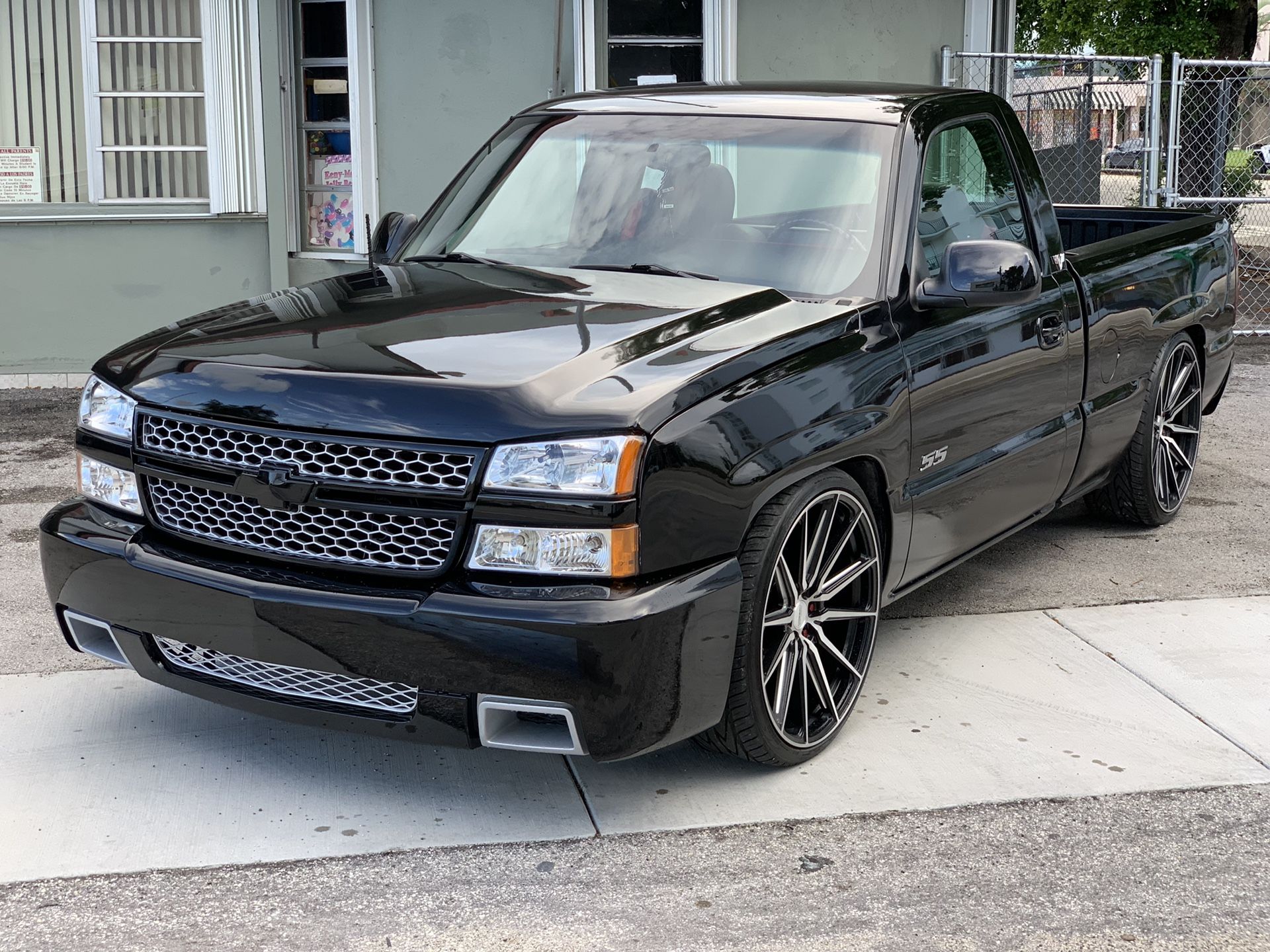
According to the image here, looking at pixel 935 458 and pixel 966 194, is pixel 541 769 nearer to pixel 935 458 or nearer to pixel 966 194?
pixel 935 458

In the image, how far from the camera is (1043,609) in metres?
5.38

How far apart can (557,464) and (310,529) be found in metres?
0.63

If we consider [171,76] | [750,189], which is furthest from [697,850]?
[171,76]

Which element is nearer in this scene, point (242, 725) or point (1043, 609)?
point (242, 725)

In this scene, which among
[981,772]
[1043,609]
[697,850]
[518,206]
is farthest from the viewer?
[1043,609]

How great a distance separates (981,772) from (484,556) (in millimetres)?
1567

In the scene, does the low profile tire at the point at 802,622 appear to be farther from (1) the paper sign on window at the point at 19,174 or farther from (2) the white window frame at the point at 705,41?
(1) the paper sign on window at the point at 19,174

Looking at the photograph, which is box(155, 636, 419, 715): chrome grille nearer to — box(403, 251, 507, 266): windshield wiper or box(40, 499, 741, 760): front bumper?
box(40, 499, 741, 760): front bumper

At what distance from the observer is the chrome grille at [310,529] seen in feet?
10.9

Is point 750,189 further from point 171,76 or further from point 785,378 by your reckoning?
point 171,76

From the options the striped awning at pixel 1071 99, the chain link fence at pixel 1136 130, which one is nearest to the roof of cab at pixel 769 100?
the chain link fence at pixel 1136 130

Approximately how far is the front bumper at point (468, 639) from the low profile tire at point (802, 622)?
0.13 metres

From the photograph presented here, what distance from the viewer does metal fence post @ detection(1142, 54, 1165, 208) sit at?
11367 mm

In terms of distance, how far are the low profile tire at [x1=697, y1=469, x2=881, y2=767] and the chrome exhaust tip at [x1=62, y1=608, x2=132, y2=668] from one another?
58.4 inches
